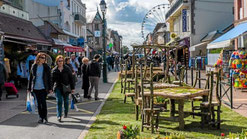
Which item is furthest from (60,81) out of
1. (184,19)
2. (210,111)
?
(184,19)

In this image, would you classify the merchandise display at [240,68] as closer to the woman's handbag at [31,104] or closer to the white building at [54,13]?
the woman's handbag at [31,104]

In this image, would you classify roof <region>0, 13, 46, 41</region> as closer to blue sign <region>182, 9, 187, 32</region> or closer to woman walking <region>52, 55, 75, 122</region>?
woman walking <region>52, 55, 75, 122</region>

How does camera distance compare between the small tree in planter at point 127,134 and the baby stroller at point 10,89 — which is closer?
the small tree in planter at point 127,134

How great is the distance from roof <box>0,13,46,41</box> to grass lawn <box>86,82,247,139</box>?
10410 millimetres

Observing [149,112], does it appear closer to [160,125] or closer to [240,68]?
[160,125]

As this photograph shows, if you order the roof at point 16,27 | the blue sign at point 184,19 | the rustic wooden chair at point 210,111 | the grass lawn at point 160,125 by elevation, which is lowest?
the grass lawn at point 160,125

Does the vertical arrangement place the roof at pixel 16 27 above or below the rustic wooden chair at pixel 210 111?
above

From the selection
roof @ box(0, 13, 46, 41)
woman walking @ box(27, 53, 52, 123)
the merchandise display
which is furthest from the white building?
woman walking @ box(27, 53, 52, 123)

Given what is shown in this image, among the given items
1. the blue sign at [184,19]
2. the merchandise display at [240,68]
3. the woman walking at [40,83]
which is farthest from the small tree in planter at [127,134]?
the blue sign at [184,19]

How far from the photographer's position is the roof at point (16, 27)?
61.1ft

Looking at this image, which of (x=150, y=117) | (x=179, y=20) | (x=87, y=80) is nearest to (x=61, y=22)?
(x=179, y=20)

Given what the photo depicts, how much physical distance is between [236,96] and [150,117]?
681 centimetres

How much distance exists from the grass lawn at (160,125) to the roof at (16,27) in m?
10.4

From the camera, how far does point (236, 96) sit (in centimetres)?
1315
